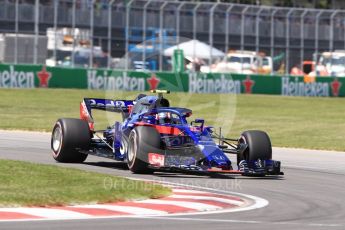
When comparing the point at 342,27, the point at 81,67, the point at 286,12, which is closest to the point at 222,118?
the point at 81,67

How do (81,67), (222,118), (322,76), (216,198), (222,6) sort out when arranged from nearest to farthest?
(216,198), (222,118), (81,67), (222,6), (322,76)

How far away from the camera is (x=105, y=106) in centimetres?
1897

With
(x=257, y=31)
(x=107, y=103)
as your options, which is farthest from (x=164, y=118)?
(x=257, y=31)

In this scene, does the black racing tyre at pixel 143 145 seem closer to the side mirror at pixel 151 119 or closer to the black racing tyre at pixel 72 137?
the side mirror at pixel 151 119

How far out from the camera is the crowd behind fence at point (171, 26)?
44.9 m

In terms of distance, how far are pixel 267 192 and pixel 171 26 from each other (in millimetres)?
35679

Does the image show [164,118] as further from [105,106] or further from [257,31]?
[257,31]

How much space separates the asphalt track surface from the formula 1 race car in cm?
20

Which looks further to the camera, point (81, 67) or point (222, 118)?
point (81, 67)

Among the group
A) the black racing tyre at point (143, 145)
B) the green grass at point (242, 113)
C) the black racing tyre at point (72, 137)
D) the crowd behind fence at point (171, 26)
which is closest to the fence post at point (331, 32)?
the crowd behind fence at point (171, 26)

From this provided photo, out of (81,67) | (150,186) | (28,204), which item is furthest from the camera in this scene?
(81,67)

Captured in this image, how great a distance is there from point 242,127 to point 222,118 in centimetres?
527

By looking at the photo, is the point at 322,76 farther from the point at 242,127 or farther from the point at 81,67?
the point at 242,127

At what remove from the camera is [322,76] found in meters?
52.9
